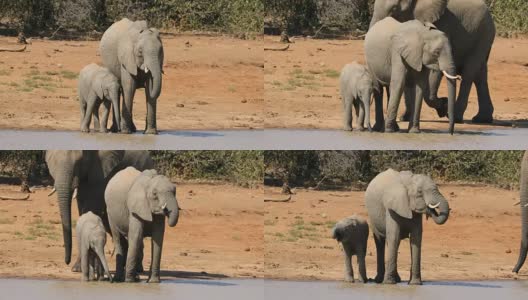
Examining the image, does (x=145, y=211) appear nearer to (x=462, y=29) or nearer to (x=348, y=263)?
(x=348, y=263)

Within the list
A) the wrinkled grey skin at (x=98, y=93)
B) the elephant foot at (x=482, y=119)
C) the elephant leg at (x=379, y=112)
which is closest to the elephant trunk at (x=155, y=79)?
the wrinkled grey skin at (x=98, y=93)

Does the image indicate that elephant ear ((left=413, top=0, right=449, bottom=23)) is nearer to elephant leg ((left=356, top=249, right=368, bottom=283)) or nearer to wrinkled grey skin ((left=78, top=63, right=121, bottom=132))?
elephant leg ((left=356, top=249, right=368, bottom=283))

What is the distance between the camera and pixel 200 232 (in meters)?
30.3

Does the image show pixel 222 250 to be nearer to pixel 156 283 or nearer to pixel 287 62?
pixel 287 62

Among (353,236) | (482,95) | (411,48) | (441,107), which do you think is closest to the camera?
(411,48)

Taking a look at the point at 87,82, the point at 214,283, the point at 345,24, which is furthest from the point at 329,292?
the point at 345,24

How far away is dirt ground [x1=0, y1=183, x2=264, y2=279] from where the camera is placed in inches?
1037

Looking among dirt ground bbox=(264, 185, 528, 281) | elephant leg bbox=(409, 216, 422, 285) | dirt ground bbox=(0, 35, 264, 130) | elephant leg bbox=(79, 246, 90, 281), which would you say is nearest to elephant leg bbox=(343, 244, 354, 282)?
elephant leg bbox=(409, 216, 422, 285)

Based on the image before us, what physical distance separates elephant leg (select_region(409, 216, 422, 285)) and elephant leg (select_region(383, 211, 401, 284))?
0.16m

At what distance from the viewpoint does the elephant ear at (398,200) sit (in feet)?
73.9

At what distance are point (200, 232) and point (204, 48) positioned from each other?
9.24ft

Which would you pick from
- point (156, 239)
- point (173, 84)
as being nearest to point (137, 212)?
point (156, 239)

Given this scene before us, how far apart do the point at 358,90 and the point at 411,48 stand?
2.84ft

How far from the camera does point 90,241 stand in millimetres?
22781
